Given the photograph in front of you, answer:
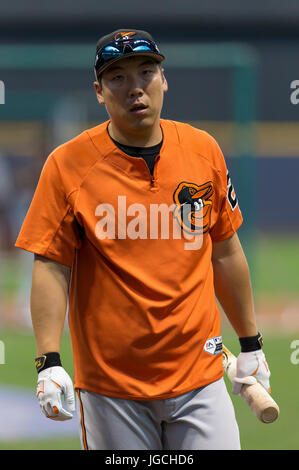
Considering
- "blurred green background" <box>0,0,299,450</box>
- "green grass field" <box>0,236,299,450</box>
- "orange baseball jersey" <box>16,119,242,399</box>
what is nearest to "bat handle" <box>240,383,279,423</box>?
"orange baseball jersey" <box>16,119,242,399</box>

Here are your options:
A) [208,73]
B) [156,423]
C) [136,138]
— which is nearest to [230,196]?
[136,138]

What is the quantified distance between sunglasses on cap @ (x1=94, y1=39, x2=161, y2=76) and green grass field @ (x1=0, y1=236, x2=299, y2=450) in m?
3.30

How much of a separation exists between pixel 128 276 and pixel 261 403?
765 millimetres

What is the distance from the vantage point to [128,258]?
10.1 feet

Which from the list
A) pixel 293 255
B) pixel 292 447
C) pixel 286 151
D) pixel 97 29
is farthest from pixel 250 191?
pixel 97 29

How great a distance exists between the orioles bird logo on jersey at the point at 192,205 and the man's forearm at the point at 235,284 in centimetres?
22

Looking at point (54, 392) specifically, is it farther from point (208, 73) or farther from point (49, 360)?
point (208, 73)

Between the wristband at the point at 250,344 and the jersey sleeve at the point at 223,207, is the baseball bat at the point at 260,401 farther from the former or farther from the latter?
the jersey sleeve at the point at 223,207

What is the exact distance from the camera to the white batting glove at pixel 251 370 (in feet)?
11.4

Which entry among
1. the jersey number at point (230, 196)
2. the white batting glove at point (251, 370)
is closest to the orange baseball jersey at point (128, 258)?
the jersey number at point (230, 196)

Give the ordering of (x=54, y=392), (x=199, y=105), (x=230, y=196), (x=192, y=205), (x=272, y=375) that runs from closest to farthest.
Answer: (x=54, y=392)
(x=192, y=205)
(x=230, y=196)
(x=272, y=375)
(x=199, y=105)

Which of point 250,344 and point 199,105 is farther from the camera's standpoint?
point 199,105

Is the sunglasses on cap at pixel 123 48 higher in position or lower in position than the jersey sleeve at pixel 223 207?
higher
